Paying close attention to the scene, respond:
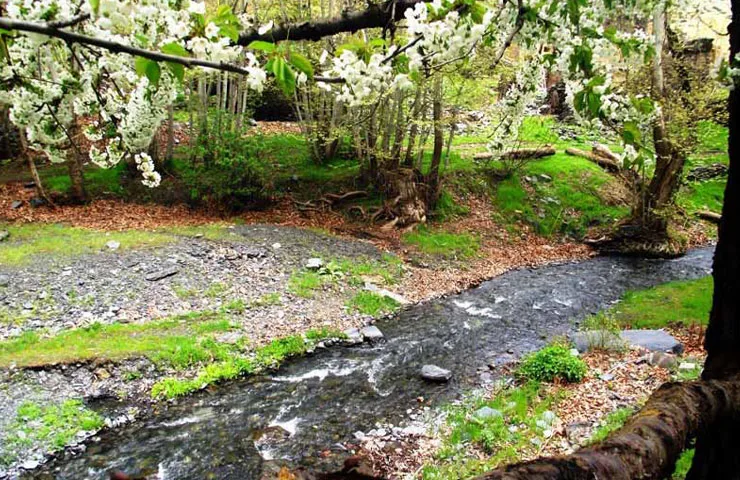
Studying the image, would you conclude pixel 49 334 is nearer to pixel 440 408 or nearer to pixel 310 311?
pixel 310 311

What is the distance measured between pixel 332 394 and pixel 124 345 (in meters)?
3.53

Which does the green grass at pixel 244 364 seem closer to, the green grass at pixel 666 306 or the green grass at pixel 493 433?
the green grass at pixel 493 433

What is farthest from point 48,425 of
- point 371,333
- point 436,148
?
point 436,148

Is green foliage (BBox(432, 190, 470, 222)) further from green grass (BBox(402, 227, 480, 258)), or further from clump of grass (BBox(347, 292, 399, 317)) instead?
A: clump of grass (BBox(347, 292, 399, 317))

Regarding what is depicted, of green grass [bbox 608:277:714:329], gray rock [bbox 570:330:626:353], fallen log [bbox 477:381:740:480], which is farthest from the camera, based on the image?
green grass [bbox 608:277:714:329]

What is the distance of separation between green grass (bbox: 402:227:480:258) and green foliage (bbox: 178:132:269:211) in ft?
15.2

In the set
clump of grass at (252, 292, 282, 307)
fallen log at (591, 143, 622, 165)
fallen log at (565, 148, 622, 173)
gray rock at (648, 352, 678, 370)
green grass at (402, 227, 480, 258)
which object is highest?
fallen log at (591, 143, 622, 165)

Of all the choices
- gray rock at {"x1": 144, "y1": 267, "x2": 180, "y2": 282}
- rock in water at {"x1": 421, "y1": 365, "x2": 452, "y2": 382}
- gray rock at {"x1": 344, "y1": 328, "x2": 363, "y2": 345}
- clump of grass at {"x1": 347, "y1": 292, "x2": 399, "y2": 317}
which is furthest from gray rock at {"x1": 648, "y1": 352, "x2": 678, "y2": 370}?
gray rock at {"x1": 144, "y1": 267, "x2": 180, "y2": 282}

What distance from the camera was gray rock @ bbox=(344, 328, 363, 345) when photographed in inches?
384

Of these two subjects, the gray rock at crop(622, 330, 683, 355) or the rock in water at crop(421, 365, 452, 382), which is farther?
the rock in water at crop(421, 365, 452, 382)

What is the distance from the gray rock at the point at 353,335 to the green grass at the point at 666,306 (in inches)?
198

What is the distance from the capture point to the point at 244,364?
8555 millimetres

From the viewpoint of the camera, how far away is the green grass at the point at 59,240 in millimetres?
10914

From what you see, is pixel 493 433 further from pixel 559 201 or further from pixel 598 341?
pixel 559 201
